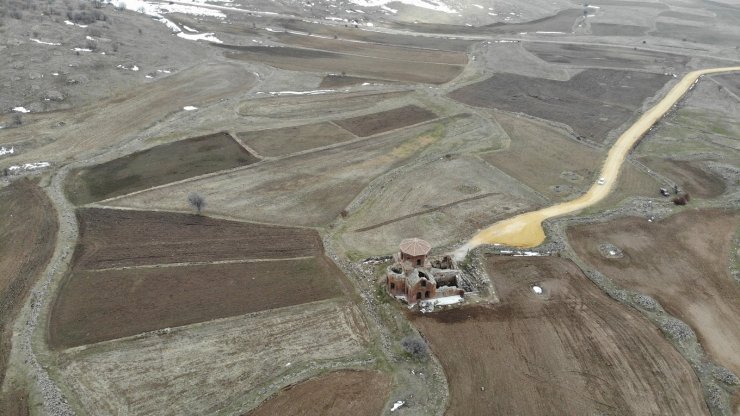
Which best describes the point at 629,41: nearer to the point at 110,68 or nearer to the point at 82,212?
the point at 110,68

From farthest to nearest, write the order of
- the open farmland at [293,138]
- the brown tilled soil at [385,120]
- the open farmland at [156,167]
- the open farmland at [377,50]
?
the open farmland at [377,50], the brown tilled soil at [385,120], the open farmland at [293,138], the open farmland at [156,167]

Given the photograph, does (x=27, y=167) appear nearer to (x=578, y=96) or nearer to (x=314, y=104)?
(x=314, y=104)

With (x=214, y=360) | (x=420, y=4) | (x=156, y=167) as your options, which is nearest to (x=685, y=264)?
(x=214, y=360)

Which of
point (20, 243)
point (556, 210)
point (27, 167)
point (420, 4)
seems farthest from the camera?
point (420, 4)

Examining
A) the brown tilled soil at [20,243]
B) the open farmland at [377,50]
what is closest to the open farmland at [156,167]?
the brown tilled soil at [20,243]

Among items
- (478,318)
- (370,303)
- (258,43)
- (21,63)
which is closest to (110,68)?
(21,63)

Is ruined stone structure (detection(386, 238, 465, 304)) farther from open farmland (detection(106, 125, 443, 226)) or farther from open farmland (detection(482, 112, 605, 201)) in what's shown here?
open farmland (detection(482, 112, 605, 201))

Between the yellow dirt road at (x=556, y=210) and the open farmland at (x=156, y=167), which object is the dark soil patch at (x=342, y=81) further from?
the yellow dirt road at (x=556, y=210)
